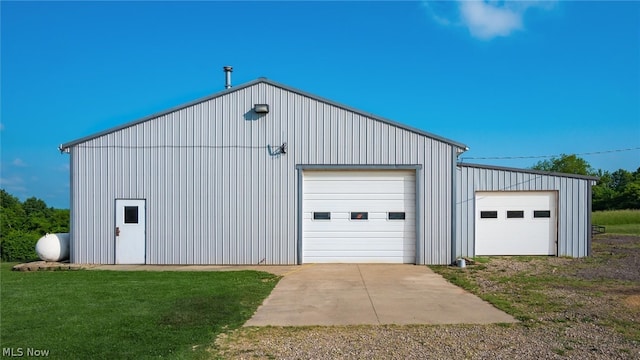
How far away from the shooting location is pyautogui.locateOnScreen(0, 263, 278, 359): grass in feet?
17.4

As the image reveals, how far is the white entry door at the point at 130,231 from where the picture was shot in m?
12.8

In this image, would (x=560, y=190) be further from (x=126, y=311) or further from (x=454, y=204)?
(x=126, y=311)

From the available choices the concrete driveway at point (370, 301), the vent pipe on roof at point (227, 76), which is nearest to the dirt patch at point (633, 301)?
the concrete driveway at point (370, 301)

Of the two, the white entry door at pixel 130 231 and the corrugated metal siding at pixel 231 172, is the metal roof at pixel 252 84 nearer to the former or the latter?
the corrugated metal siding at pixel 231 172

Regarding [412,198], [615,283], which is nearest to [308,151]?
[412,198]

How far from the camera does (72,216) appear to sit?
→ 12.9 m

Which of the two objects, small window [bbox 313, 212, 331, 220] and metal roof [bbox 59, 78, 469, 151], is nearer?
metal roof [bbox 59, 78, 469, 151]

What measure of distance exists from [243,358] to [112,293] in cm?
454

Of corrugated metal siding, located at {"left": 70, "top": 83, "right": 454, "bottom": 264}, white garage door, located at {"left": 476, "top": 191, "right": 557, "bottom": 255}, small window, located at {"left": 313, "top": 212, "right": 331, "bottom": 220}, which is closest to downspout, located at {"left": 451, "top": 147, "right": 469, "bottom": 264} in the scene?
corrugated metal siding, located at {"left": 70, "top": 83, "right": 454, "bottom": 264}

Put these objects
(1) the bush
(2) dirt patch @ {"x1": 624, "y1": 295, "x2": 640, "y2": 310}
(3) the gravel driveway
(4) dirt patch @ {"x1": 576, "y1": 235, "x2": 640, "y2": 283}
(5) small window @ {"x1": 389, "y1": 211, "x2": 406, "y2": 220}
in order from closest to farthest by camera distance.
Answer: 1. (3) the gravel driveway
2. (2) dirt patch @ {"x1": 624, "y1": 295, "x2": 640, "y2": 310}
3. (4) dirt patch @ {"x1": 576, "y1": 235, "x2": 640, "y2": 283}
4. (5) small window @ {"x1": 389, "y1": 211, "x2": 406, "y2": 220}
5. (1) the bush

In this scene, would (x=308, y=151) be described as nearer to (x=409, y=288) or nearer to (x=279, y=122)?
(x=279, y=122)

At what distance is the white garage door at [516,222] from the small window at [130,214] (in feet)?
32.6

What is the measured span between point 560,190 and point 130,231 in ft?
41.1

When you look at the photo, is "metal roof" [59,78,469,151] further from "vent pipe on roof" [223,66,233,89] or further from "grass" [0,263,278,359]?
"grass" [0,263,278,359]
